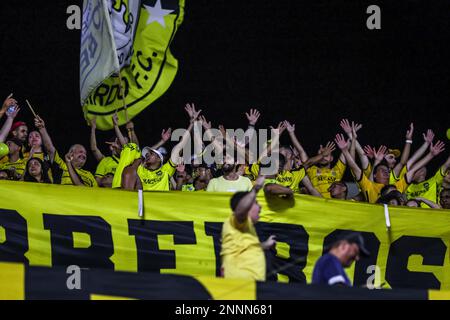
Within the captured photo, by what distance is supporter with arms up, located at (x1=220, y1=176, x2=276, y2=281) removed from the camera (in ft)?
24.1

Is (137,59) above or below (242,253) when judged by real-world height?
above

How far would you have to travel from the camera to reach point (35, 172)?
32.6 ft

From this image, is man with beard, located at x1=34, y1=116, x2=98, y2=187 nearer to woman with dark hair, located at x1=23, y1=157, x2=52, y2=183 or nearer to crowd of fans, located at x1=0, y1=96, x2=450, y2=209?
crowd of fans, located at x1=0, y1=96, x2=450, y2=209

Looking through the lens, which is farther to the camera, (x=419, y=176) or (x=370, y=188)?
(x=419, y=176)

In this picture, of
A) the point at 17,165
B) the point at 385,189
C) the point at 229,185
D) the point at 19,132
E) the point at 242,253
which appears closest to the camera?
the point at 242,253

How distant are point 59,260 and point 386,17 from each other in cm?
651

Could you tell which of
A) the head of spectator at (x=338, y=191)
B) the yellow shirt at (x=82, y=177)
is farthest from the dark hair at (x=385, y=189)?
the yellow shirt at (x=82, y=177)

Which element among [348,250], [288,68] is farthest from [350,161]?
[348,250]

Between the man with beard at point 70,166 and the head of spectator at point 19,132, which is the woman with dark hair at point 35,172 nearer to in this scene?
the man with beard at point 70,166

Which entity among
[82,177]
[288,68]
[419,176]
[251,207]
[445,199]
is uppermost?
[288,68]

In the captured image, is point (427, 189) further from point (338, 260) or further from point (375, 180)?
point (338, 260)

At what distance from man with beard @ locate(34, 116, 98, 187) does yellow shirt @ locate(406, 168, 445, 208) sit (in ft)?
11.8

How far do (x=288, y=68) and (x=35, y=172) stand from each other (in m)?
4.67

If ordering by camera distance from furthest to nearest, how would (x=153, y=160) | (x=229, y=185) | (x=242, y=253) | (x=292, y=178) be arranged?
(x=292, y=178) → (x=153, y=160) → (x=229, y=185) → (x=242, y=253)
